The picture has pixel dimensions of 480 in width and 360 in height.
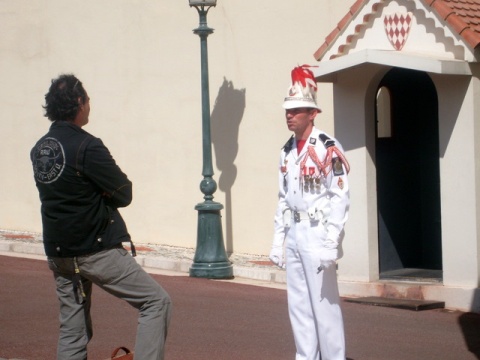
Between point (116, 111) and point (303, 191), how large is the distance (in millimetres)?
9385

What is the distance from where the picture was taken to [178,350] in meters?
8.33

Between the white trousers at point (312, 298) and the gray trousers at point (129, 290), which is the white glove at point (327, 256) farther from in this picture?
the gray trousers at point (129, 290)

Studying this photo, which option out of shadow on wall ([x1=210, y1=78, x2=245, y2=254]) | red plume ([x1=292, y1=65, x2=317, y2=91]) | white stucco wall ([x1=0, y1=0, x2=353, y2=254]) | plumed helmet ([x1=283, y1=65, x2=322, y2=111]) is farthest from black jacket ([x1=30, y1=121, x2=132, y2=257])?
shadow on wall ([x1=210, y1=78, x2=245, y2=254])

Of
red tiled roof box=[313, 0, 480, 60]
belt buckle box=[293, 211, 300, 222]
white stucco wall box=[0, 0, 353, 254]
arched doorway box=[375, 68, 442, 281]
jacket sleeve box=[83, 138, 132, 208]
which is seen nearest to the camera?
jacket sleeve box=[83, 138, 132, 208]

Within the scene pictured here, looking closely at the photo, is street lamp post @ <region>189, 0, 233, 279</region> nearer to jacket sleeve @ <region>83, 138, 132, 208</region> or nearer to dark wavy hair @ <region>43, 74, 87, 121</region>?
dark wavy hair @ <region>43, 74, 87, 121</region>

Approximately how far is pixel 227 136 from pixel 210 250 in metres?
2.21

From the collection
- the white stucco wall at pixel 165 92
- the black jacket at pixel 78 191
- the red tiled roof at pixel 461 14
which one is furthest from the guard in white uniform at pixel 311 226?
the white stucco wall at pixel 165 92

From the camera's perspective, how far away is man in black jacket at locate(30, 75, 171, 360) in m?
6.07

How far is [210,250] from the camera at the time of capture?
12.8 meters

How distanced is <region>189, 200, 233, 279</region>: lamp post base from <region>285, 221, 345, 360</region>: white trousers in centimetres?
588

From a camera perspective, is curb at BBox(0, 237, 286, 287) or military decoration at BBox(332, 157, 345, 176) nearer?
military decoration at BBox(332, 157, 345, 176)

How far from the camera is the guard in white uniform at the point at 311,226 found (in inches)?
265

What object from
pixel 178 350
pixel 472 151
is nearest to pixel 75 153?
pixel 178 350

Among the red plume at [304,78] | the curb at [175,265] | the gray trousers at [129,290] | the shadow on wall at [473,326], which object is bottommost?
the shadow on wall at [473,326]
